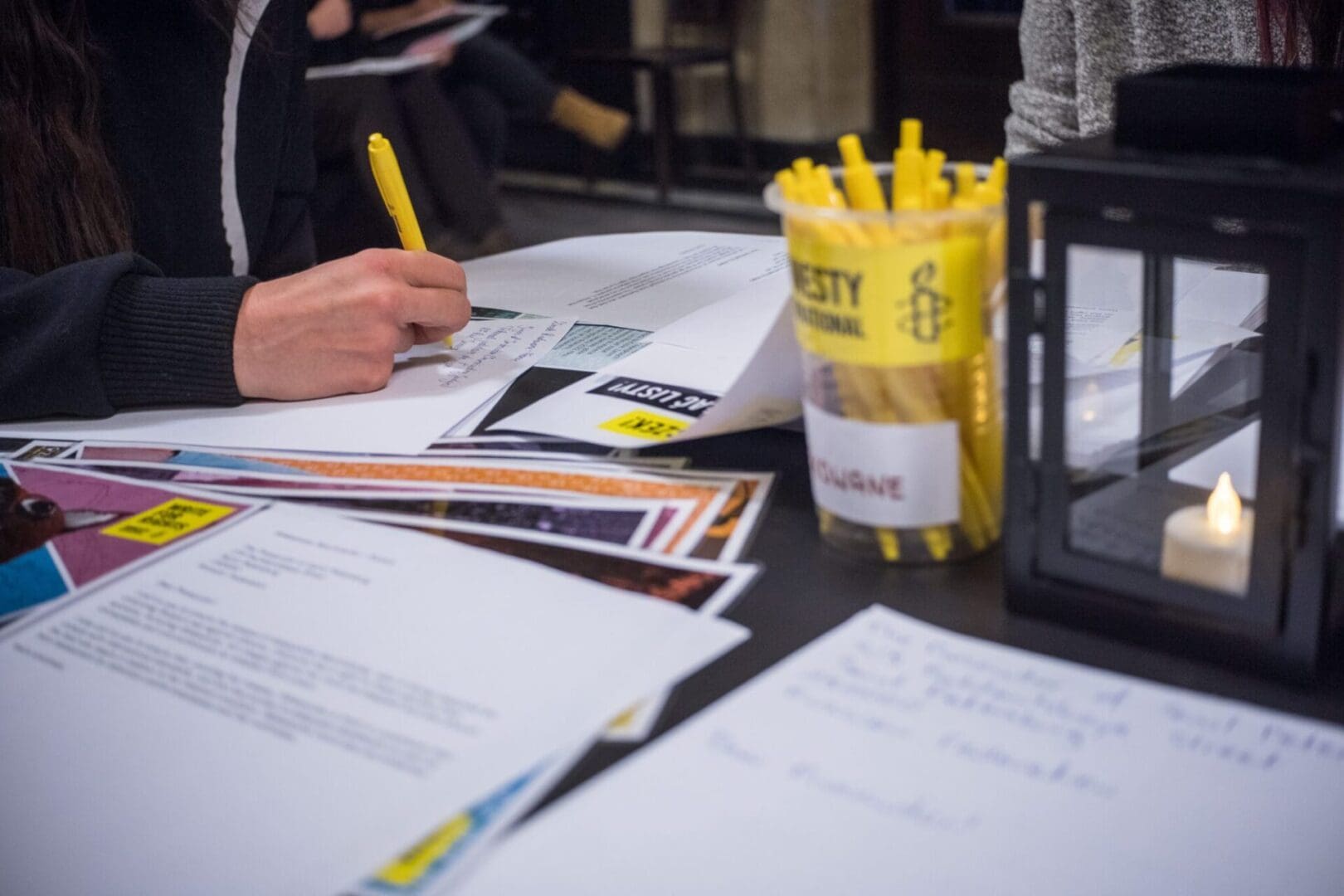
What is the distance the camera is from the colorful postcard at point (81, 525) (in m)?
0.60

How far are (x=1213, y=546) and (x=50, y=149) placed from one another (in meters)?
0.90

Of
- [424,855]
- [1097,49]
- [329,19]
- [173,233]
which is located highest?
[329,19]

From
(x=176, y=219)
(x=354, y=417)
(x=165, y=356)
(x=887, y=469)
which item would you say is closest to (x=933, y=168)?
(x=887, y=469)

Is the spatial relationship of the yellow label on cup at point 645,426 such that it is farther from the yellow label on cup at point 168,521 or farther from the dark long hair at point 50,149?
A: the dark long hair at point 50,149

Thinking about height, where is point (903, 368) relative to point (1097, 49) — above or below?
below

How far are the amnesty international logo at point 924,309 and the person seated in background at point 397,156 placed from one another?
2.01m

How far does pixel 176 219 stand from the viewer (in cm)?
119

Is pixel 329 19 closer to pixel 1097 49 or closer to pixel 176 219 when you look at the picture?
pixel 176 219

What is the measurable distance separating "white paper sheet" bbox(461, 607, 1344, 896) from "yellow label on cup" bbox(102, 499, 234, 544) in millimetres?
311

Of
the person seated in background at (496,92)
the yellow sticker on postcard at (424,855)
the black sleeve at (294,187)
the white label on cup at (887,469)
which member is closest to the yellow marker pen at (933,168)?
the white label on cup at (887,469)

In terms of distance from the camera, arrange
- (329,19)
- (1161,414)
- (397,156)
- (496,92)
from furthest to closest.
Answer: (496,92), (397,156), (329,19), (1161,414)

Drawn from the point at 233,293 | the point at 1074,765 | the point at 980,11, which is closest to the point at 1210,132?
the point at 1074,765

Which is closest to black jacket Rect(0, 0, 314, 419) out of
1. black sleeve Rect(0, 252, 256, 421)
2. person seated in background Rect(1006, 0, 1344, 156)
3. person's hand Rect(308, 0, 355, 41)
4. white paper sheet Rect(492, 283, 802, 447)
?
black sleeve Rect(0, 252, 256, 421)

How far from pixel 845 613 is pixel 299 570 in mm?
254
